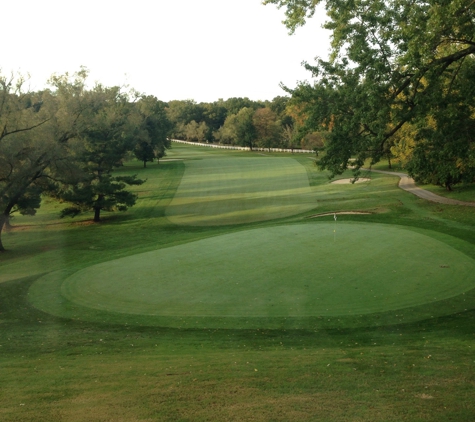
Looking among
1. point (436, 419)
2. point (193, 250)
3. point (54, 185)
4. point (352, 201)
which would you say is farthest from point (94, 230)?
point (436, 419)

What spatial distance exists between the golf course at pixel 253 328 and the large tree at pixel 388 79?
12.6 ft

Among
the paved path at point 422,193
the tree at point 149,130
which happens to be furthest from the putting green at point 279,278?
the tree at point 149,130

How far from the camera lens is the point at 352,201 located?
119ft

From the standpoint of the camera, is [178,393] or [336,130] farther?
[336,130]

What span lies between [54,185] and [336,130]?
20.5 meters

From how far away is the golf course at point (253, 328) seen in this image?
707 centimetres

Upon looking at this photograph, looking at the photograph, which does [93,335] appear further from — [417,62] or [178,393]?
[417,62]

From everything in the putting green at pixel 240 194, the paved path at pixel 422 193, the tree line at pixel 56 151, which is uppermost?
the tree line at pixel 56 151

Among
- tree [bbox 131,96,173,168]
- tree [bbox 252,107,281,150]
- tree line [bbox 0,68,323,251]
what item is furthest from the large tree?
tree [bbox 252,107,281,150]

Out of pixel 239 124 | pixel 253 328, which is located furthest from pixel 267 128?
pixel 253 328

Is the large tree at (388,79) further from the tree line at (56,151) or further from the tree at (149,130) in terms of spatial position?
the tree at (149,130)

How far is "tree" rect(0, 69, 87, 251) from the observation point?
25312 millimetres

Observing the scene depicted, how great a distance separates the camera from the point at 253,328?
11.5 metres

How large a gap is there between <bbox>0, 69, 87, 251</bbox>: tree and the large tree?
15826mm
